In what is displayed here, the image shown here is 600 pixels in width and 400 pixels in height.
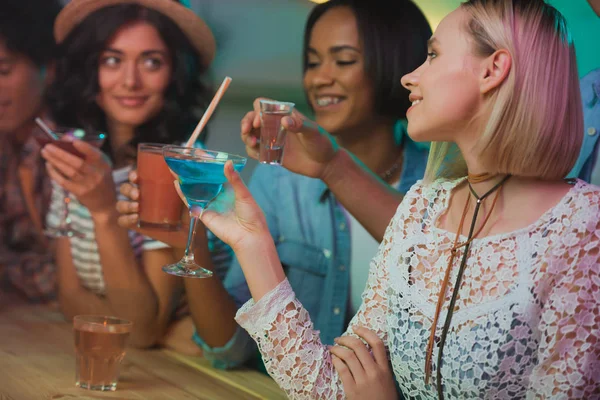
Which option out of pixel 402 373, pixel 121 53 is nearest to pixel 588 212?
pixel 402 373

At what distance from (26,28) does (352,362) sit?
224cm

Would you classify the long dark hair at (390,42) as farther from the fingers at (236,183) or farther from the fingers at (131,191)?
the fingers at (236,183)

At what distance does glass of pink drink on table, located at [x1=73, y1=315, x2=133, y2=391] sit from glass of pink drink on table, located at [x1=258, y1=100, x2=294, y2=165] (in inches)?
27.1

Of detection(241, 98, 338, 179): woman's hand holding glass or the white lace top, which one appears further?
detection(241, 98, 338, 179): woman's hand holding glass

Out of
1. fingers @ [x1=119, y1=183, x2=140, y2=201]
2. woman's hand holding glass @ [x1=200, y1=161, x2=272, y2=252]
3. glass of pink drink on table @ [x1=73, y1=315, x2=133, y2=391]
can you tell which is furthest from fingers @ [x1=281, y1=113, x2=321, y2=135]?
glass of pink drink on table @ [x1=73, y1=315, x2=133, y2=391]

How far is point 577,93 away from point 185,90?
1.91 meters

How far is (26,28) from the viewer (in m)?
3.25

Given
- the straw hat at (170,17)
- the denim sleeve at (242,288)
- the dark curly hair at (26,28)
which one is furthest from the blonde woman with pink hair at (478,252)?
the dark curly hair at (26,28)

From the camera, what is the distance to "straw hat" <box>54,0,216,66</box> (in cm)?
315

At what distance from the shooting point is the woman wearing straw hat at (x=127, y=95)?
3139 millimetres

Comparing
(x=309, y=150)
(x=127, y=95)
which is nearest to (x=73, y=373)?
(x=309, y=150)

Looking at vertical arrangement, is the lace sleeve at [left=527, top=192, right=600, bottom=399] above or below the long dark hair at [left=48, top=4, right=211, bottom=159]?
below

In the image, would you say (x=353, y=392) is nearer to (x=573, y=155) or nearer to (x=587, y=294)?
(x=587, y=294)

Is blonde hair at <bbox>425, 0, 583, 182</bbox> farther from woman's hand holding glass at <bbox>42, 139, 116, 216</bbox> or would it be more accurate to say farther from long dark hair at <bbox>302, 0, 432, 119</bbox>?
woman's hand holding glass at <bbox>42, 139, 116, 216</bbox>
